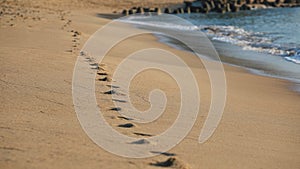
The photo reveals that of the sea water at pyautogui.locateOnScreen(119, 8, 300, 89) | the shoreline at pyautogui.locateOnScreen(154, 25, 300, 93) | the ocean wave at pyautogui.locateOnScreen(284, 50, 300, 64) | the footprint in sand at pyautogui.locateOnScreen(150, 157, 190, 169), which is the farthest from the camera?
the ocean wave at pyautogui.locateOnScreen(284, 50, 300, 64)

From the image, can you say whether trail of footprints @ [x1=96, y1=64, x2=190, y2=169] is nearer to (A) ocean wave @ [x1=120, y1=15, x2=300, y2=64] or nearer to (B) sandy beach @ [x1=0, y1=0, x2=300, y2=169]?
(B) sandy beach @ [x1=0, y1=0, x2=300, y2=169]

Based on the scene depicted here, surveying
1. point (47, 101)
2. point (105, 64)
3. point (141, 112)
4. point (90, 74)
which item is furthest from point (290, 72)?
point (47, 101)

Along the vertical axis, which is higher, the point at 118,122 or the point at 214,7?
the point at 118,122

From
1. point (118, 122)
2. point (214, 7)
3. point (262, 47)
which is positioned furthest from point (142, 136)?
point (214, 7)

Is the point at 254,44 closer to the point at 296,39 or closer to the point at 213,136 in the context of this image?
the point at 296,39

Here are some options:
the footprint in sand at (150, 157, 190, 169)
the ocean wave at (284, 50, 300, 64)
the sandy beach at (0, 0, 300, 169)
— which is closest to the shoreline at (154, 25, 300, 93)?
the sandy beach at (0, 0, 300, 169)

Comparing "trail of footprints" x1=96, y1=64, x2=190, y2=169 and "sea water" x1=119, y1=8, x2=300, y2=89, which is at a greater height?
"trail of footprints" x1=96, y1=64, x2=190, y2=169

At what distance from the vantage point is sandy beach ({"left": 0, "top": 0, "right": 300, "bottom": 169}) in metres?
3.40

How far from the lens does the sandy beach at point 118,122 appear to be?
340 cm

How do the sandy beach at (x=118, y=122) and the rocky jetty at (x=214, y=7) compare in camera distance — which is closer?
the sandy beach at (x=118, y=122)

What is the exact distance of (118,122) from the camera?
433 cm

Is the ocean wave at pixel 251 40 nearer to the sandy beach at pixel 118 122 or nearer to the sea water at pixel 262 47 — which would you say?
the sea water at pixel 262 47

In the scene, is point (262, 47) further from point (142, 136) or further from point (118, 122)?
point (142, 136)

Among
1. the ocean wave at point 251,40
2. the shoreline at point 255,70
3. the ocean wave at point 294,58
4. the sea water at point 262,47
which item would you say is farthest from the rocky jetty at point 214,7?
the ocean wave at point 294,58
